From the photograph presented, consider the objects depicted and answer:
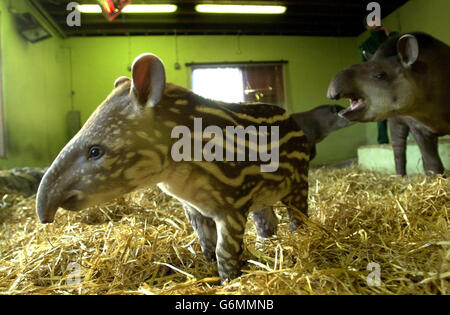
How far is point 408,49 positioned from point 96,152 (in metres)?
2.41

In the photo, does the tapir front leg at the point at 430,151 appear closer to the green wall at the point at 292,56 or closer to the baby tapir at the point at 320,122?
the baby tapir at the point at 320,122

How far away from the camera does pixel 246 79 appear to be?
7887 millimetres

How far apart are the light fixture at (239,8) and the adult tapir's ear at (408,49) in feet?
13.7

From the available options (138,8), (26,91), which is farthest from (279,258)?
(138,8)

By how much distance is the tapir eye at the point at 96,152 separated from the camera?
1193 millimetres

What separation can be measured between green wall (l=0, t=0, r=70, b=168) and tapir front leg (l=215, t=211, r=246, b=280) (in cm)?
351

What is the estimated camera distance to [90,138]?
1203mm

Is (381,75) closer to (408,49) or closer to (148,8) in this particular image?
(408,49)

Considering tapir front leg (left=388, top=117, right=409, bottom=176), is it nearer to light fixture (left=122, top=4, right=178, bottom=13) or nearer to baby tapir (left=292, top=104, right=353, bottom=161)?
baby tapir (left=292, top=104, right=353, bottom=161)

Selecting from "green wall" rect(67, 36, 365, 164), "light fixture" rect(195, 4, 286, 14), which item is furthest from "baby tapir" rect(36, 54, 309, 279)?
"green wall" rect(67, 36, 365, 164)

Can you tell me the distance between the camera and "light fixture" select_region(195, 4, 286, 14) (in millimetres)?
6402

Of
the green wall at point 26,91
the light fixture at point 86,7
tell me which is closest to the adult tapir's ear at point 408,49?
the light fixture at point 86,7
